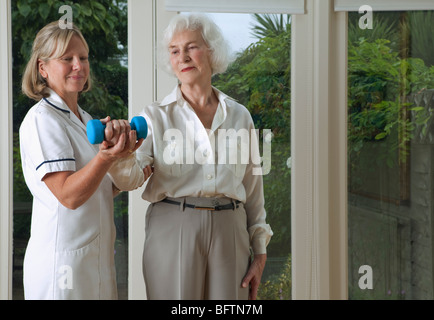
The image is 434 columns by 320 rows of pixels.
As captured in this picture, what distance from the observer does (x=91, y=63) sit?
7.38 ft

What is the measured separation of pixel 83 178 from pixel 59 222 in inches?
6.3

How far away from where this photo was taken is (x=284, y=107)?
239cm

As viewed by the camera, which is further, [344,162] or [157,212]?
[344,162]

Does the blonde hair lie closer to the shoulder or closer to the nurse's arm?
the shoulder

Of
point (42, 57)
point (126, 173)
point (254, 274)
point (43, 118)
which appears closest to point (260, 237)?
point (254, 274)

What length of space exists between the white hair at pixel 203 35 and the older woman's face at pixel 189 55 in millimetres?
14

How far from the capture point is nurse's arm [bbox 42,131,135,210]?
4.45ft

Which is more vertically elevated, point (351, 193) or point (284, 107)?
point (284, 107)

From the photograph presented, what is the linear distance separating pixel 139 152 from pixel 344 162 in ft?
3.67

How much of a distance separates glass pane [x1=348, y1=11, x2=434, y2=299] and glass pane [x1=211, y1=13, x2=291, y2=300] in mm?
290

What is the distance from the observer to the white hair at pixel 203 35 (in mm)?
1698

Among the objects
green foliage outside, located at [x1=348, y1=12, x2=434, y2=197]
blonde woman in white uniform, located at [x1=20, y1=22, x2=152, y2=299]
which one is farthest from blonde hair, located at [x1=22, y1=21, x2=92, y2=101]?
green foliage outside, located at [x1=348, y1=12, x2=434, y2=197]

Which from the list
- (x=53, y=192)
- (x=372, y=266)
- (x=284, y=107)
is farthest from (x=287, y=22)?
(x=53, y=192)
